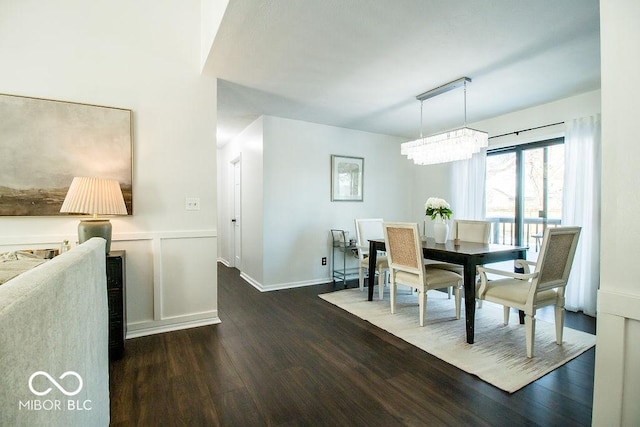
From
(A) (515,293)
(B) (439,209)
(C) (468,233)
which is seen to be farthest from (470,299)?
(C) (468,233)

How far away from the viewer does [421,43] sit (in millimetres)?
2186

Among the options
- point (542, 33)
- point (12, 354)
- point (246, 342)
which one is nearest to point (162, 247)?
point (246, 342)

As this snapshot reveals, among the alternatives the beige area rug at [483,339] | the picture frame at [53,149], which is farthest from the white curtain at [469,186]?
the picture frame at [53,149]

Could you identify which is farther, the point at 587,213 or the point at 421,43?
the point at 587,213

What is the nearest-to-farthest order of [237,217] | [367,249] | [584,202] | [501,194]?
[584,202], [367,249], [501,194], [237,217]

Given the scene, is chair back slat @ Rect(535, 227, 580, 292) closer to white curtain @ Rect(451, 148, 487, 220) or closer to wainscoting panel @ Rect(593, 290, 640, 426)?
wainscoting panel @ Rect(593, 290, 640, 426)

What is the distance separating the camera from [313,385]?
5.92 ft

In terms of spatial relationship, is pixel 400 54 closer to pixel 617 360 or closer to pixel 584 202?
pixel 617 360

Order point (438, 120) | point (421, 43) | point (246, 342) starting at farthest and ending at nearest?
point (438, 120) < point (246, 342) < point (421, 43)

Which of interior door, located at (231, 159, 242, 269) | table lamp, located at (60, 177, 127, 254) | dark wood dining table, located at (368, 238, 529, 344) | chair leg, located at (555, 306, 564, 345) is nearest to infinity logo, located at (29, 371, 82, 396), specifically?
table lamp, located at (60, 177, 127, 254)

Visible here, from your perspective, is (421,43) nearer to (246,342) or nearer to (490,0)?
(490,0)

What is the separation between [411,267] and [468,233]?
1151mm

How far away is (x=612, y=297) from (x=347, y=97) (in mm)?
2937

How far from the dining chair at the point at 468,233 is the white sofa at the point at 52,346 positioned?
9.92 ft
